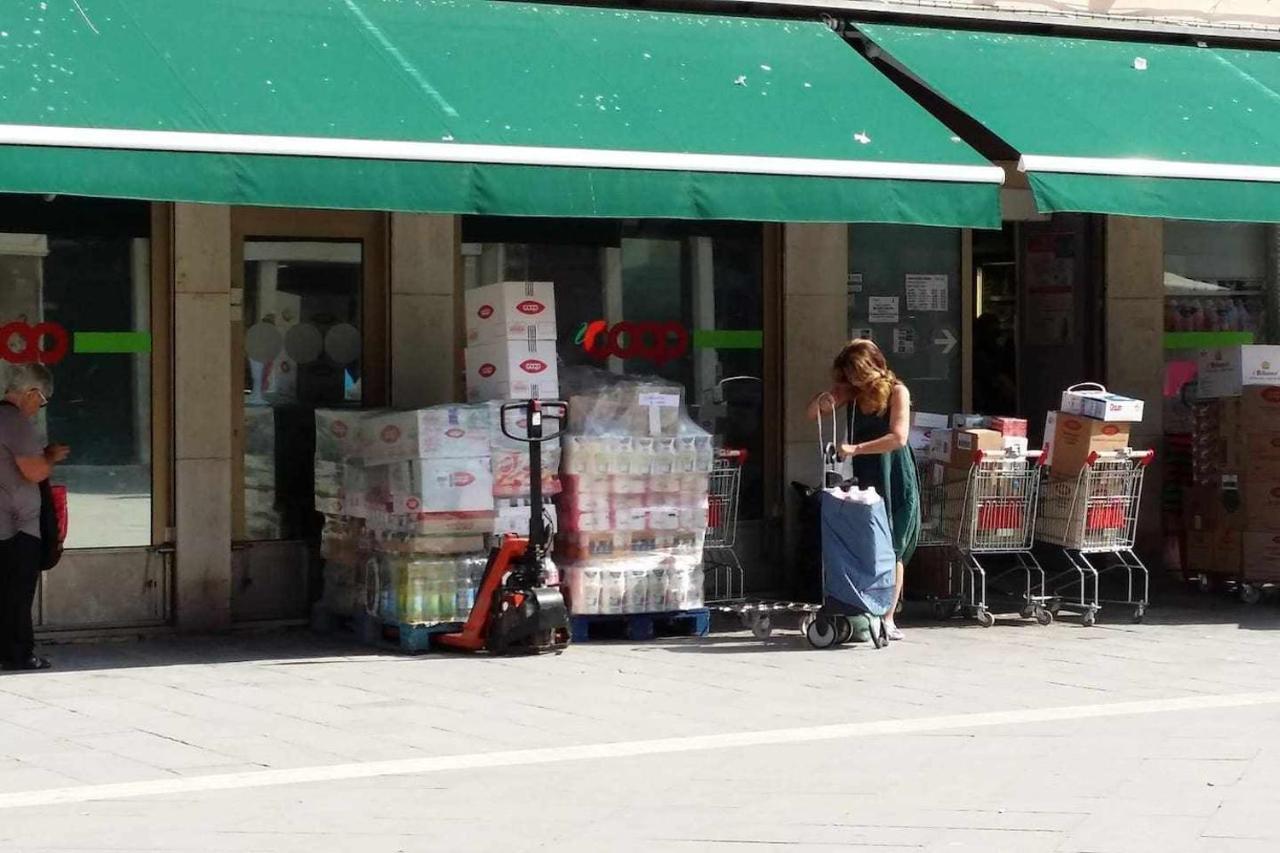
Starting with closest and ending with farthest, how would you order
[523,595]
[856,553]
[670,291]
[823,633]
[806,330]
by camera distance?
[523,595]
[856,553]
[823,633]
[670,291]
[806,330]

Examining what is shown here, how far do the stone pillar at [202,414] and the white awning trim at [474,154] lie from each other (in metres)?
2.17

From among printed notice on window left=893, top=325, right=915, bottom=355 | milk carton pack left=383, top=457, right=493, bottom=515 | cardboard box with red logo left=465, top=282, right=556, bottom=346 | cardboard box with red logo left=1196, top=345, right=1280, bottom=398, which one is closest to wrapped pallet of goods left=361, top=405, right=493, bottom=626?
milk carton pack left=383, top=457, right=493, bottom=515

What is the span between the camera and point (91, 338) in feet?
40.1

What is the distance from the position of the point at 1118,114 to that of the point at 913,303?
2.17 m

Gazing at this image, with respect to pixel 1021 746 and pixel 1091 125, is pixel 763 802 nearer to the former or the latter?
pixel 1021 746

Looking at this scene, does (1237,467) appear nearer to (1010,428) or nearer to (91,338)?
(1010,428)

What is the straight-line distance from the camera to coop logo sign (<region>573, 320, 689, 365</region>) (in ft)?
44.2

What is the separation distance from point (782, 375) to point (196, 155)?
494cm

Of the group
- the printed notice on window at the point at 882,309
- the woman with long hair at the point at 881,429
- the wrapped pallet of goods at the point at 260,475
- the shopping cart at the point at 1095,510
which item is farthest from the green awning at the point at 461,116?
the wrapped pallet of goods at the point at 260,475

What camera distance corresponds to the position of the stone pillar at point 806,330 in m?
14.0

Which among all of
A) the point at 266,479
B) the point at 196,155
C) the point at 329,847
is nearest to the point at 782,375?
the point at 266,479

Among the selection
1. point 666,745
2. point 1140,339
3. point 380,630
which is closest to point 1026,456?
point 1140,339

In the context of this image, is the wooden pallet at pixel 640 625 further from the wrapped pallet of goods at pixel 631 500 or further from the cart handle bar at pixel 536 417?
the cart handle bar at pixel 536 417

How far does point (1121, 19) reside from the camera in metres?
14.7
